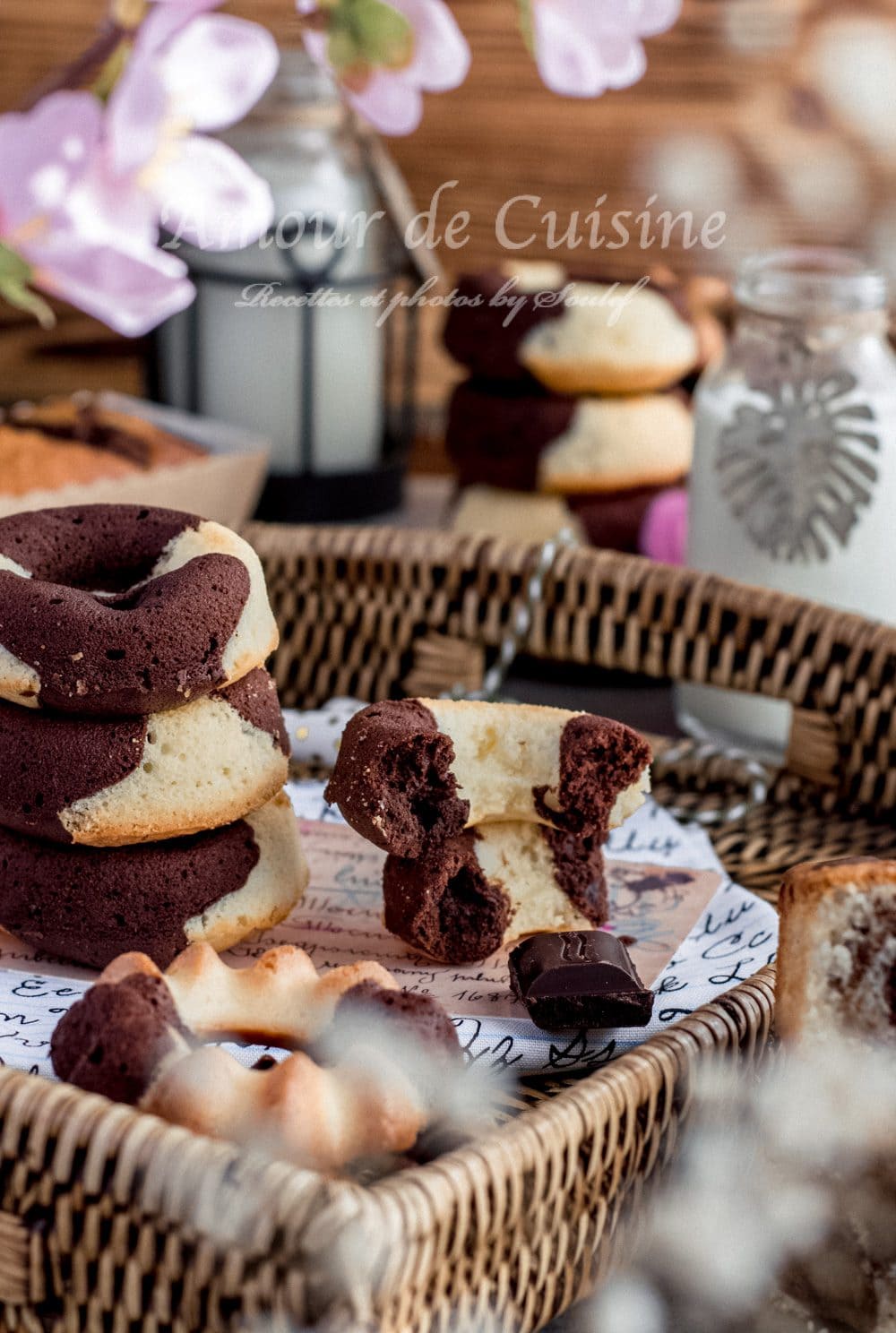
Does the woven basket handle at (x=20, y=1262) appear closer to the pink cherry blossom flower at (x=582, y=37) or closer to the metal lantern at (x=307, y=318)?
the pink cherry blossom flower at (x=582, y=37)

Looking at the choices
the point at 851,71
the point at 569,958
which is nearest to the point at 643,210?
the point at 851,71

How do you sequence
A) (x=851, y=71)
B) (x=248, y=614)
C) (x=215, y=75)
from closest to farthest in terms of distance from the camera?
(x=215, y=75) → (x=248, y=614) → (x=851, y=71)

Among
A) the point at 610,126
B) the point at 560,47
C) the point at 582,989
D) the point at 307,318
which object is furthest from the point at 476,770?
the point at 610,126

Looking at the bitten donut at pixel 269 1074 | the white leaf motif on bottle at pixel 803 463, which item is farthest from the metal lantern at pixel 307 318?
the bitten donut at pixel 269 1074

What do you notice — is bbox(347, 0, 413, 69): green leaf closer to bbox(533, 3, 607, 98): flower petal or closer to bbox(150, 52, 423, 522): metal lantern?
bbox(533, 3, 607, 98): flower petal

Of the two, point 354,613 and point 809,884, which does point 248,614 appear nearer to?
point 809,884

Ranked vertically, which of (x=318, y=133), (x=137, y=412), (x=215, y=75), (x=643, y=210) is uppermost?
(x=215, y=75)
